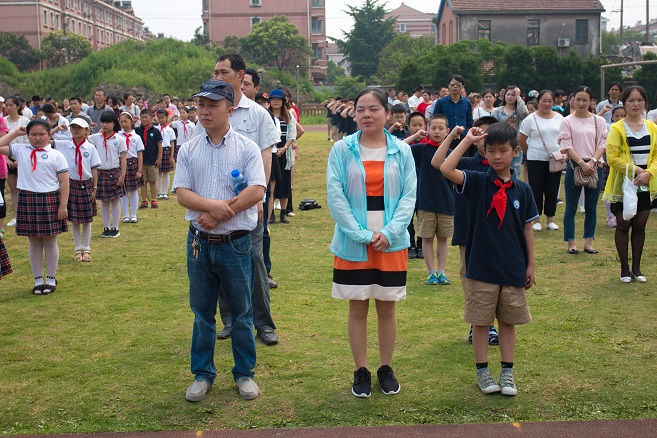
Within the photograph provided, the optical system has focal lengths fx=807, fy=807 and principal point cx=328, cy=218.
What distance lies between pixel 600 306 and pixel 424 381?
2787mm

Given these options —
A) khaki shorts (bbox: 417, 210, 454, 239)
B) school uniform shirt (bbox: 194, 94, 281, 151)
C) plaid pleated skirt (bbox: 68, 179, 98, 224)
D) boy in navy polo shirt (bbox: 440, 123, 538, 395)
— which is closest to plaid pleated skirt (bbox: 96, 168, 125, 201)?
plaid pleated skirt (bbox: 68, 179, 98, 224)

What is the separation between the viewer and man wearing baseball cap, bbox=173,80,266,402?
5.05 m

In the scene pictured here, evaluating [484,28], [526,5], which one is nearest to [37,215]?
[484,28]

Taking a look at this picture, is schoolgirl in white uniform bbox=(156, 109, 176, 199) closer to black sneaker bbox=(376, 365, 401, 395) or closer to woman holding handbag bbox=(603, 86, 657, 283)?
woman holding handbag bbox=(603, 86, 657, 283)

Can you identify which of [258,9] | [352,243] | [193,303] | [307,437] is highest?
[258,9]

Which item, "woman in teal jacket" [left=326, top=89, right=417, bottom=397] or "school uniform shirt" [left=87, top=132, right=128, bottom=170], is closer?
"woman in teal jacket" [left=326, top=89, right=417, bottom=397]

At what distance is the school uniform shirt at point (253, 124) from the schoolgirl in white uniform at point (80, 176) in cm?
436

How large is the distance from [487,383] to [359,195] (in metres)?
1.48

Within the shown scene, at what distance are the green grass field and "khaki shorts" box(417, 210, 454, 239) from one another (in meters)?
0.56

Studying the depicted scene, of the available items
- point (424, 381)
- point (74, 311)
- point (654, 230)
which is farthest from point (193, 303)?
point (654, 230)

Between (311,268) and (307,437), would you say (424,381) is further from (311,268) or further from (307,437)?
(311,268)

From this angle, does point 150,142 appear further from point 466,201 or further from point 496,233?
point 496,233

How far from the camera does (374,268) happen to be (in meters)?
5.17

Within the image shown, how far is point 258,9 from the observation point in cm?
8706
